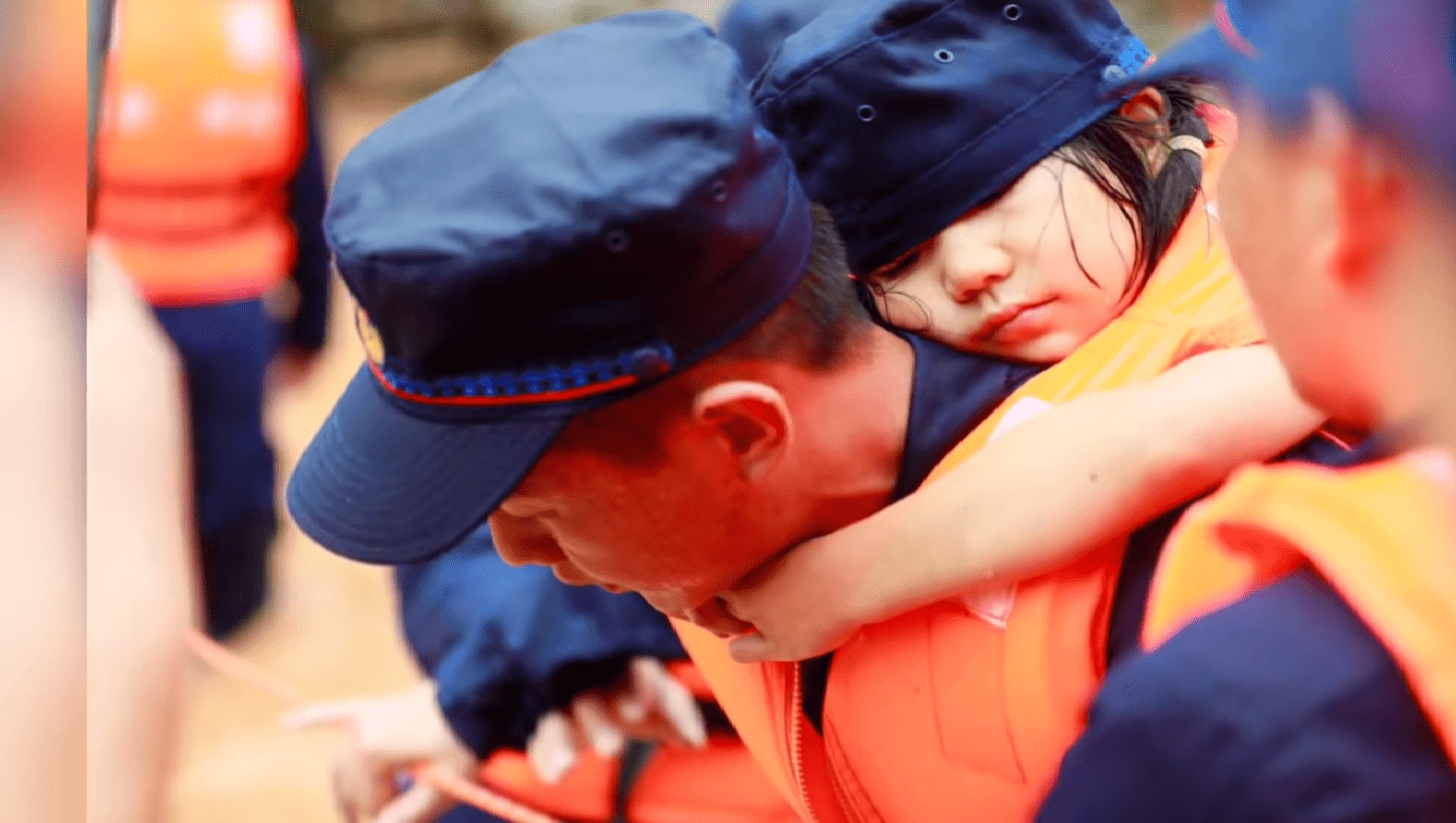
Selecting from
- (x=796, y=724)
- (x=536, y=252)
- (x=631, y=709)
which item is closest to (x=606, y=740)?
(x=631, y=709)

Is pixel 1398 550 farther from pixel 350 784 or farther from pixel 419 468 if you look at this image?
pixel 350 784

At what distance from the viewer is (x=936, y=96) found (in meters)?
0.79

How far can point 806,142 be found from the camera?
0.84 m

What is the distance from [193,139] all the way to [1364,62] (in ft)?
5.89

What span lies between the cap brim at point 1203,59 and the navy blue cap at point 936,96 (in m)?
0.20

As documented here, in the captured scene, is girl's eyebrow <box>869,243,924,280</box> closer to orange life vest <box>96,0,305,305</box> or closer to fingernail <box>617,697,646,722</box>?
fingernail <box>617,697,646,722</box>

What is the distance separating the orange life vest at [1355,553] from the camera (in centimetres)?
48

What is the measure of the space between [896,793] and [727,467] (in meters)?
0.20

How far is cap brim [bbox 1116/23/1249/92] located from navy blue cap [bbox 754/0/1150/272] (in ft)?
0.64

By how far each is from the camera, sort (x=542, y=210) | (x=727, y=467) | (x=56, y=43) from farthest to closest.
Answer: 1. (x=727, y=467)
2. (x=542, y=210)
3. (x=56, y=43)

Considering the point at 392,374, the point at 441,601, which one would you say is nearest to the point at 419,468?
the point at 392,374

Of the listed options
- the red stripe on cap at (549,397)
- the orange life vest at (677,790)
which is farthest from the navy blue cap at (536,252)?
the orange life vest at (677,790)

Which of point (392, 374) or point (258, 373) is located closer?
point (392, 374)

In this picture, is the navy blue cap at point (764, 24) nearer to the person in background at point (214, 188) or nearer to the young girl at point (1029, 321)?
the young girl at point (1029, 321)
